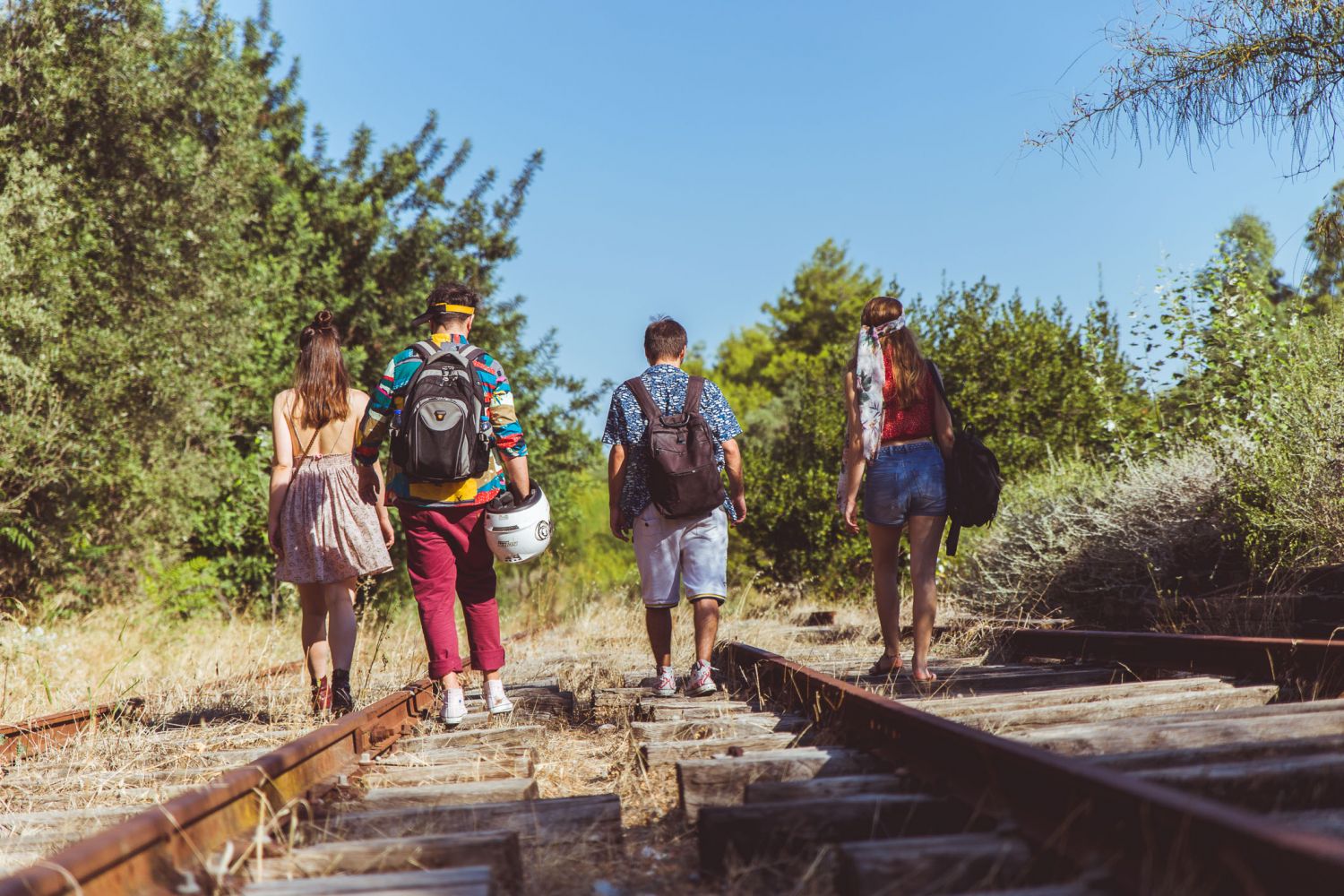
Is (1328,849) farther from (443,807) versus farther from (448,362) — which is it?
(448,362)

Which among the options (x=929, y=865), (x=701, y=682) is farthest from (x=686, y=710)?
(x=929, y=865)

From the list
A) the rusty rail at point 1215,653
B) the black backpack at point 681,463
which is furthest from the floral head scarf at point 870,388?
the rusty rail at point 1215,653

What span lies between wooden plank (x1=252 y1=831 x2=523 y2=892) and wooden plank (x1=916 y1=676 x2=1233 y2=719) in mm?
2185

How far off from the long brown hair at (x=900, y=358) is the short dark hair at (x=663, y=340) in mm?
1034

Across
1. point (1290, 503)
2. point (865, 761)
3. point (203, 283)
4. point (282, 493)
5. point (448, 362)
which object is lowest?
point (865, 761)

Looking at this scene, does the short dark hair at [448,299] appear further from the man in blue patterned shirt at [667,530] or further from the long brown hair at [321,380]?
the man in blue patterned shirt at [667,530]

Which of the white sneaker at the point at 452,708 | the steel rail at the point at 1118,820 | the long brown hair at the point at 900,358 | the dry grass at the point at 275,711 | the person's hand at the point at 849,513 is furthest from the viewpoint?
the person's hand at the point at 849,513

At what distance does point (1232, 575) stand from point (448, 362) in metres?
6.37

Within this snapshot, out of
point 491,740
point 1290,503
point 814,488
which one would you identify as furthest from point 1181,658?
point 814,488

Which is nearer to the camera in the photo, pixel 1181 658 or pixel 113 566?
pixel 1181 658

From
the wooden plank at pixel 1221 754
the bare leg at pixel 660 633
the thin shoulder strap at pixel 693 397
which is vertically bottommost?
the wooden plank at pixel 1221 754

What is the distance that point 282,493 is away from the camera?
583 cm

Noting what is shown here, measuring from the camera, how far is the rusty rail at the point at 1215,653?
4.43m

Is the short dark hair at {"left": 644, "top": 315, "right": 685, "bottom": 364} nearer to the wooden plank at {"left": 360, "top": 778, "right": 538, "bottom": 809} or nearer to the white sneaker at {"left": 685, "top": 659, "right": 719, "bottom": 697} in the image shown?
the white sneaker at {"left": 685, "top": 659, "right": 719, "bottom": 697}
